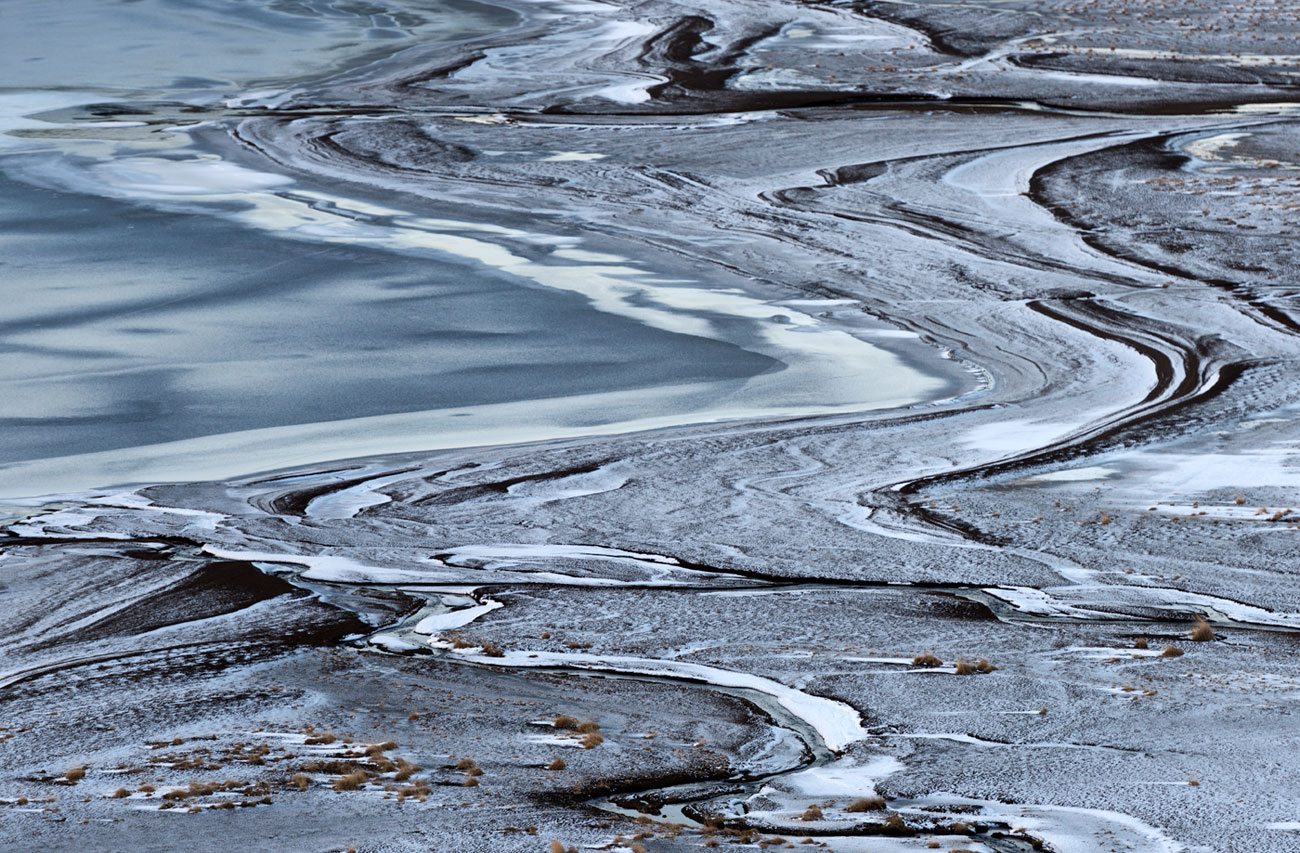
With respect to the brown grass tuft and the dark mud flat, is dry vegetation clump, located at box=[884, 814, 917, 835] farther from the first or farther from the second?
the brown grass tuft

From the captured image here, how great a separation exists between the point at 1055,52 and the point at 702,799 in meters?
10.2

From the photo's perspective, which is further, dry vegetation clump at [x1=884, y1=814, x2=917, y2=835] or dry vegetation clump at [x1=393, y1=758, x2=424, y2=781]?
dry vegetation clump at [x1=393, y1=758, x2=424, y2=781]

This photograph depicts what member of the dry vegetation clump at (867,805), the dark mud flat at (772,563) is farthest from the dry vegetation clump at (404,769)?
the dry vegetation clump at (867,805)

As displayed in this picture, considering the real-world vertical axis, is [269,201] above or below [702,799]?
above

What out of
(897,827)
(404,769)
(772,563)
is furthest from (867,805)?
(772,563)

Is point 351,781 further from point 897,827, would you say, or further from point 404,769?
point 897,827

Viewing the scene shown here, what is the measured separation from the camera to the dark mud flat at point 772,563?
268 centimetres

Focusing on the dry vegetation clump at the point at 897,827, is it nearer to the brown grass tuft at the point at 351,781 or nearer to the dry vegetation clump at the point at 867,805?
the dry vegetation clump at the point at 867,805

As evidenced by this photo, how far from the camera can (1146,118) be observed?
9883mm

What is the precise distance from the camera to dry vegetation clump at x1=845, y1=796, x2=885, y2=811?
2619 millimetres

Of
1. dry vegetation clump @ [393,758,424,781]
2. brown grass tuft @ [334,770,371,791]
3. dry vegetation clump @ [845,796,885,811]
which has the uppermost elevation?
dry vegetation clump @ [845,796,885,811]

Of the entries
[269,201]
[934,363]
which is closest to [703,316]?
[934,363]

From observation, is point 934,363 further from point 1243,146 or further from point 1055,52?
point 1055,52

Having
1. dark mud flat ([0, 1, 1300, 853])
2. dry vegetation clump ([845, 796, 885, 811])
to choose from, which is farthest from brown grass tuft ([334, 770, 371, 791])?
dry vegetation clump ([845, 796, 885, 811])
